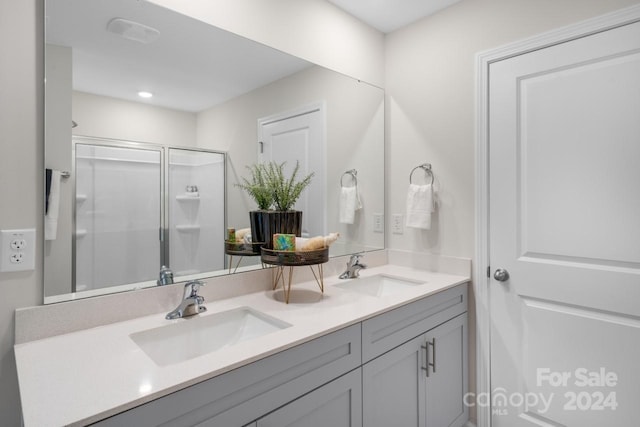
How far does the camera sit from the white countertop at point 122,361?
0.72m

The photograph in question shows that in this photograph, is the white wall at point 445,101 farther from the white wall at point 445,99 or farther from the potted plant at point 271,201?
the potted plant at point 271,201

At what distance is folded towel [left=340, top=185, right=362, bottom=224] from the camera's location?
206cm

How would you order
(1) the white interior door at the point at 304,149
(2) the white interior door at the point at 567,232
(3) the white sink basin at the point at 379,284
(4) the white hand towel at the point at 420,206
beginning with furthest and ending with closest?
(4) the white hand towel at the point at 420,206 → (3) the white sink basin at the point at 379,284 → (1) the white interior door at the point at 304,149 → (2) the white interior door at the point at 567,232

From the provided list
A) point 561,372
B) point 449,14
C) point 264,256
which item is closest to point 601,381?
point 561,372

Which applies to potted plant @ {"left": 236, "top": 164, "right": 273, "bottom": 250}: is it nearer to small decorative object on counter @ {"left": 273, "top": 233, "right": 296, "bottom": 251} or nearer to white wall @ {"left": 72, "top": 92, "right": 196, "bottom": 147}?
small decorative object on counter @ {"left": 273, "top": 233, "right": 296, "bottom": 251}

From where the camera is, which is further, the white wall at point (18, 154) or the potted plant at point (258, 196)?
the potted plant at point (258, 196)

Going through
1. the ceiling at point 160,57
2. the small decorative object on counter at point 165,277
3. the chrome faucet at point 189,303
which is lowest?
the chrome faucet at point 189,303

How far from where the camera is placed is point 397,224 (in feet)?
7.26

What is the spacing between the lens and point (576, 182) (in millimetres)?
1507

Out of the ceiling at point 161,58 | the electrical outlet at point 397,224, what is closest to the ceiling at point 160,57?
the ceiling at point 161,58

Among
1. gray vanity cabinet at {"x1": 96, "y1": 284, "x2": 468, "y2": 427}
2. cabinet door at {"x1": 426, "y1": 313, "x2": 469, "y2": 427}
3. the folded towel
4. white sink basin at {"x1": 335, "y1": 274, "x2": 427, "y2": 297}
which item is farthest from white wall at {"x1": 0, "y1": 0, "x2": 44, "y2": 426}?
cabinet door at {"x1": 426, "y1": 313, "x2": 469, "y2": 427}

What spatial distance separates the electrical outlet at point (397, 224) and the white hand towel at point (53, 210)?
1731mm

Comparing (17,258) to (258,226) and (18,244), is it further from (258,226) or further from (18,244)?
(258,226)

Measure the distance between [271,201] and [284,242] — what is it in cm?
26
